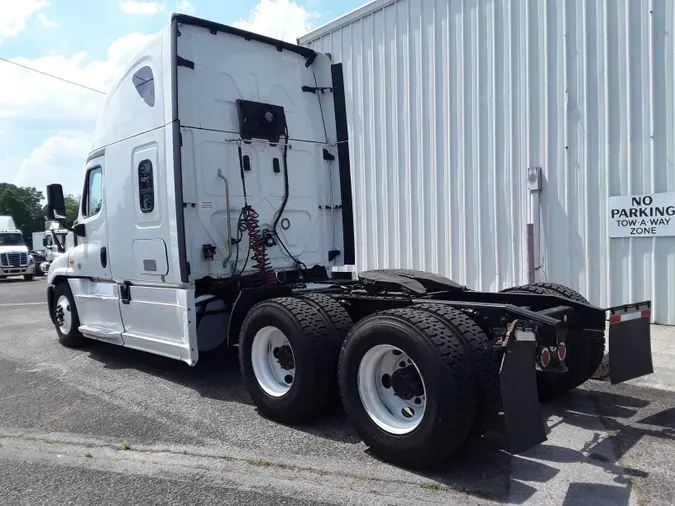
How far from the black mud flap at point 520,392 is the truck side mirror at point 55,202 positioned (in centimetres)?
617

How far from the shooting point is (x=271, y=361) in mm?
5066

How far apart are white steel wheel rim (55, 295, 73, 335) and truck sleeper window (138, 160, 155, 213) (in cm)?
286

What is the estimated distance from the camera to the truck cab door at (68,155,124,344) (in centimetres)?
691

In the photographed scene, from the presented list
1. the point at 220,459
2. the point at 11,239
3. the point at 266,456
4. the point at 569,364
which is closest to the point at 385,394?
the point at 266,456

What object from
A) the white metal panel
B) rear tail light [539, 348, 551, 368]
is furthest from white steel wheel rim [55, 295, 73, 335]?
rear tail light [539, 348, 551, 368]

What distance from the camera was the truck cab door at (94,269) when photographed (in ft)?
22.7

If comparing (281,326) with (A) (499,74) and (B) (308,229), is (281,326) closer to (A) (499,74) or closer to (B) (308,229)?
(B) (308,229)

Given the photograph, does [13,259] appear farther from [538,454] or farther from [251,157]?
[538,454]

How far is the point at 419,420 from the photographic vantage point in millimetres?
3750

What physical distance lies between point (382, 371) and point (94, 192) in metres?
4.87

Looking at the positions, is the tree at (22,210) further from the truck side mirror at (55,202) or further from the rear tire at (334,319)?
the rear tire at (334,319)

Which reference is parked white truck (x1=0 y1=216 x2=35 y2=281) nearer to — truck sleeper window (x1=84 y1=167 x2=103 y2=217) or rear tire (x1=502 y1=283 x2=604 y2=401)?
truck sleeper window (x1=84 y1=167 x2=103 y2=217)

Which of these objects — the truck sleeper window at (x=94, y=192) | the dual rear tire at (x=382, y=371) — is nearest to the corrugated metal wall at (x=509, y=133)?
the dual rear tire at (x=382, y=371)

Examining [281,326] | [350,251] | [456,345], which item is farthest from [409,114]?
[456,345]
